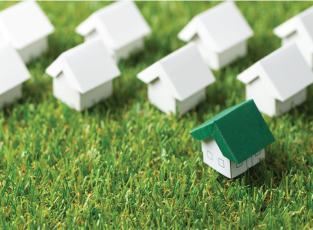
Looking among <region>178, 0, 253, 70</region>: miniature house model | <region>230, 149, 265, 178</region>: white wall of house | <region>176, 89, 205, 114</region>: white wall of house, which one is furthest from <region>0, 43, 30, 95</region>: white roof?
<region>230, 149, 265, 178</region>: white wall of house

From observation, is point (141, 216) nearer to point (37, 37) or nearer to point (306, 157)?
point (306, 157)

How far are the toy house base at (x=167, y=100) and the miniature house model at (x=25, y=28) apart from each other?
132 centimetres

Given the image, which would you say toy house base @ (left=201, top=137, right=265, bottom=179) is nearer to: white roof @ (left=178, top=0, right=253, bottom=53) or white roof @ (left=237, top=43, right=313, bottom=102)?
white roof @ (left=237, top=43, right=313, bottom=102)

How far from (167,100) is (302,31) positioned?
147 cm

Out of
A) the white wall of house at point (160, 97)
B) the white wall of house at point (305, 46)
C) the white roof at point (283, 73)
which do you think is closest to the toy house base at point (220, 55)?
the white wall of house at point (305, 46)

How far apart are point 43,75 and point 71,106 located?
0.66 metres

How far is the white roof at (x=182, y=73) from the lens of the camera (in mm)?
3697

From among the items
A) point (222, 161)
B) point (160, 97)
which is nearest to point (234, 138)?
point (222, 161)

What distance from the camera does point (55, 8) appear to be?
5656 millimetres

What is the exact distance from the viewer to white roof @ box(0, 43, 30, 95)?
3808 millimetres

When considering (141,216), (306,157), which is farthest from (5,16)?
(306,157)

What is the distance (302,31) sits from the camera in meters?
4.19

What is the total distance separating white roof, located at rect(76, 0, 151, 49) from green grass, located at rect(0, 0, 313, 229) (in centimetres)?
28

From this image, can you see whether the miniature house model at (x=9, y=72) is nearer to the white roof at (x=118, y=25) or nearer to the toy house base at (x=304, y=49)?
the white roof at (x=118, y=25)
